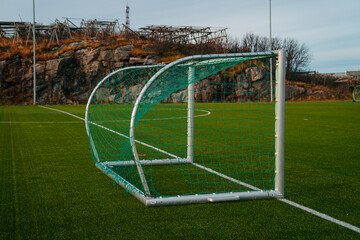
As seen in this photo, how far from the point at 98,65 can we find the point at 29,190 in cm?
3337

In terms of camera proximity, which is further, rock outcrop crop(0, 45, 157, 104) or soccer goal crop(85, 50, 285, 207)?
rock outcrop crop(0, 45, 157, 104)

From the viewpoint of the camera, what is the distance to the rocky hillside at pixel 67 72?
3531 cm

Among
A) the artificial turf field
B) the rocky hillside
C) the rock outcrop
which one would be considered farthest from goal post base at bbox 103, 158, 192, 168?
the rock outcrop

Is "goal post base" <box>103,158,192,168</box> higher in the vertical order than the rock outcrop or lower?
lower

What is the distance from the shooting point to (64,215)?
3727 mm

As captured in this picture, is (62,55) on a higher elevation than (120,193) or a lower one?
higher

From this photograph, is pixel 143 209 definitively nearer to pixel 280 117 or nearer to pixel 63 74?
pixel 280 117

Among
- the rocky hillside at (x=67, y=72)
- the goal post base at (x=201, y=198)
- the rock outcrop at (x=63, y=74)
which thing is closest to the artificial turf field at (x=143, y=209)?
the goal post base at (x=201, y=198)

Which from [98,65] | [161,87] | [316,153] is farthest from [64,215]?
[98,65]

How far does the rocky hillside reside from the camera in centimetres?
3531

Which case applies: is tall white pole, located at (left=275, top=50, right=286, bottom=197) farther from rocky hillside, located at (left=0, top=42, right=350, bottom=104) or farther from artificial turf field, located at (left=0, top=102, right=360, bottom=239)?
rocky hillside, located at (left=0, top=42, right=350, bottom=104)

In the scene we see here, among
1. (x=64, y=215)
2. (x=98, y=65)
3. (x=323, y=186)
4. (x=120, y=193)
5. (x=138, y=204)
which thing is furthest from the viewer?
(x=98, y=65)

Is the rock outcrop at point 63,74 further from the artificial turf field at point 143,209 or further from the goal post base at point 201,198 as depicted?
the goal post base at point 201,198

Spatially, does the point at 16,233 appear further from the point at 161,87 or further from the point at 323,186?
the point at 323,186
